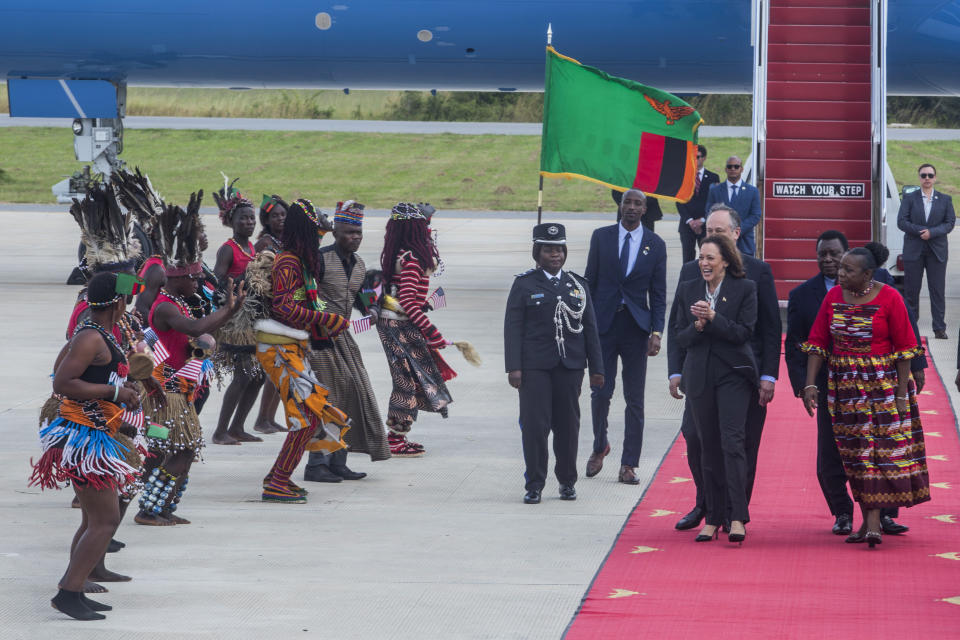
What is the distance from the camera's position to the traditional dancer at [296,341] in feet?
25.5

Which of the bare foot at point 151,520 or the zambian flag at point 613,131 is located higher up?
the zambian flag at point 613,131

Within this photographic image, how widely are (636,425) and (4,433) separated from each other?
4.59 m

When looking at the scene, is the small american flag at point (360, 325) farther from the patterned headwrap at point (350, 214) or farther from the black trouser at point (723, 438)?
the black trouser at point (723, 438)

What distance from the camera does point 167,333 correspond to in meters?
7.21

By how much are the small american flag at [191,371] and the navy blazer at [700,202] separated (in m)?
10.5

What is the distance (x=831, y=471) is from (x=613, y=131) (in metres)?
3.12

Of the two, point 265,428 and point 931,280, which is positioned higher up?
point 931,280

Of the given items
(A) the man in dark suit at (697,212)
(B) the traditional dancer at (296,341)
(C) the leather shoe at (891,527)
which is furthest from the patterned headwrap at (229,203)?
(A) the man in dark suit at (697,212)

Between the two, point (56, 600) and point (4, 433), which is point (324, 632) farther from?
point (4, 433)

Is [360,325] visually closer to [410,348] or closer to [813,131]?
[410,348]

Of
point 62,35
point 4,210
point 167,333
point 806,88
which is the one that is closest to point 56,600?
point 167,333

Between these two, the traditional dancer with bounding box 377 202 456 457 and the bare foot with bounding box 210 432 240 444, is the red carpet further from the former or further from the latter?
the bare foot with bounding box 210 432 240 444

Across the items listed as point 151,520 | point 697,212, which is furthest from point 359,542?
point 697,212

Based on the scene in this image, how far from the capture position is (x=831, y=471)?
7.25 meters
